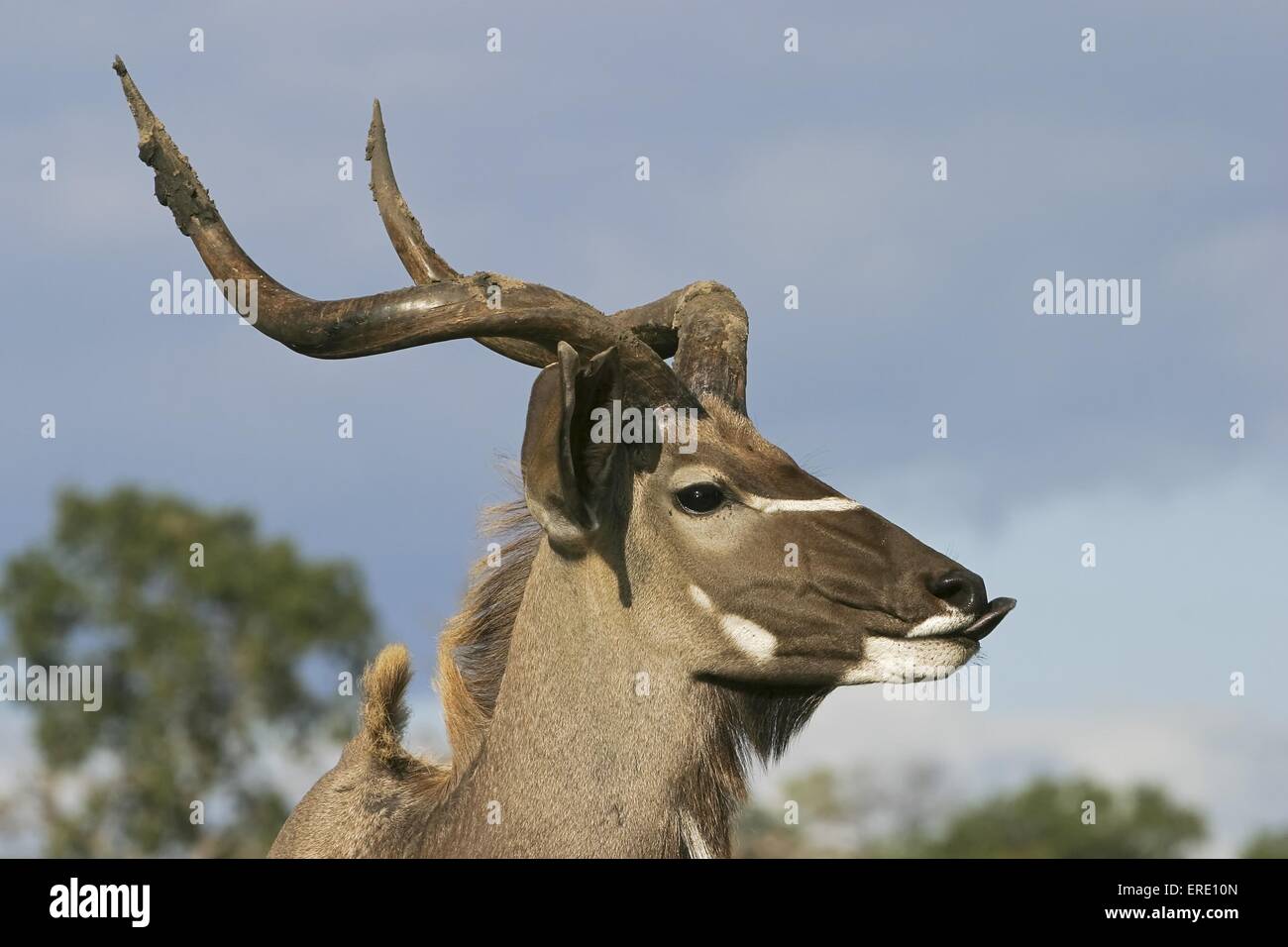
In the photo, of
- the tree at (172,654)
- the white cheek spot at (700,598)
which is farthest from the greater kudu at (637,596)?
the tree at (172,654)

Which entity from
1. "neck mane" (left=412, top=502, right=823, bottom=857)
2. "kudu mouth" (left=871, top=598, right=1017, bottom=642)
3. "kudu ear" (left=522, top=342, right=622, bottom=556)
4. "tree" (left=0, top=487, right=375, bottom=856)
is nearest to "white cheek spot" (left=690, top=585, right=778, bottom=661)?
"neck mane" (left=412, top=502, right=823, bottom=857)

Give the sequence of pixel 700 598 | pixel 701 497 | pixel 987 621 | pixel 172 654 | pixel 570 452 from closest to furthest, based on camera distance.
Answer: pixel 987 621
pixel 570 452
pixel 700 598
pixel 701 497
pixel 172 654

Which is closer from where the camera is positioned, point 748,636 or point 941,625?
point 941,625

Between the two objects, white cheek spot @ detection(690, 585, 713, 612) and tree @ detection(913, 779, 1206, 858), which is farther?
tree @ detection(913, 779, 1206, 858)

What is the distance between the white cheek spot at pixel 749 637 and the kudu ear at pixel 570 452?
708mm

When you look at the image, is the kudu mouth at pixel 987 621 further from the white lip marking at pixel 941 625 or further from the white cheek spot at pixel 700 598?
the white cheek spot at pixel 700 598

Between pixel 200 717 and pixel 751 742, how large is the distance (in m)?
26.5

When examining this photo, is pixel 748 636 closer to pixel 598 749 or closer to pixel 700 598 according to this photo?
pixel 700 598

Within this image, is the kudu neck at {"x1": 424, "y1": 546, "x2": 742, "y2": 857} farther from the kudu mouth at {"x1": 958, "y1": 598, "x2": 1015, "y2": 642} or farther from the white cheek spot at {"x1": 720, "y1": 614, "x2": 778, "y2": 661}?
the kudu mouth at {"x1": 958, "y1": 598, "x2": 1015, "y2": 642}

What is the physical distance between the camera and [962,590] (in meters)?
7.80

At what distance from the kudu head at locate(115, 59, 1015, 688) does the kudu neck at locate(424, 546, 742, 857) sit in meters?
0.13

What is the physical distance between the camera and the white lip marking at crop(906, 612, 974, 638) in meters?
7.75

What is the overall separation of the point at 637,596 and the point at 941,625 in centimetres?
131

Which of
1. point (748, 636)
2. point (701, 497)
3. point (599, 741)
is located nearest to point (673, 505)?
point (701, 497)
